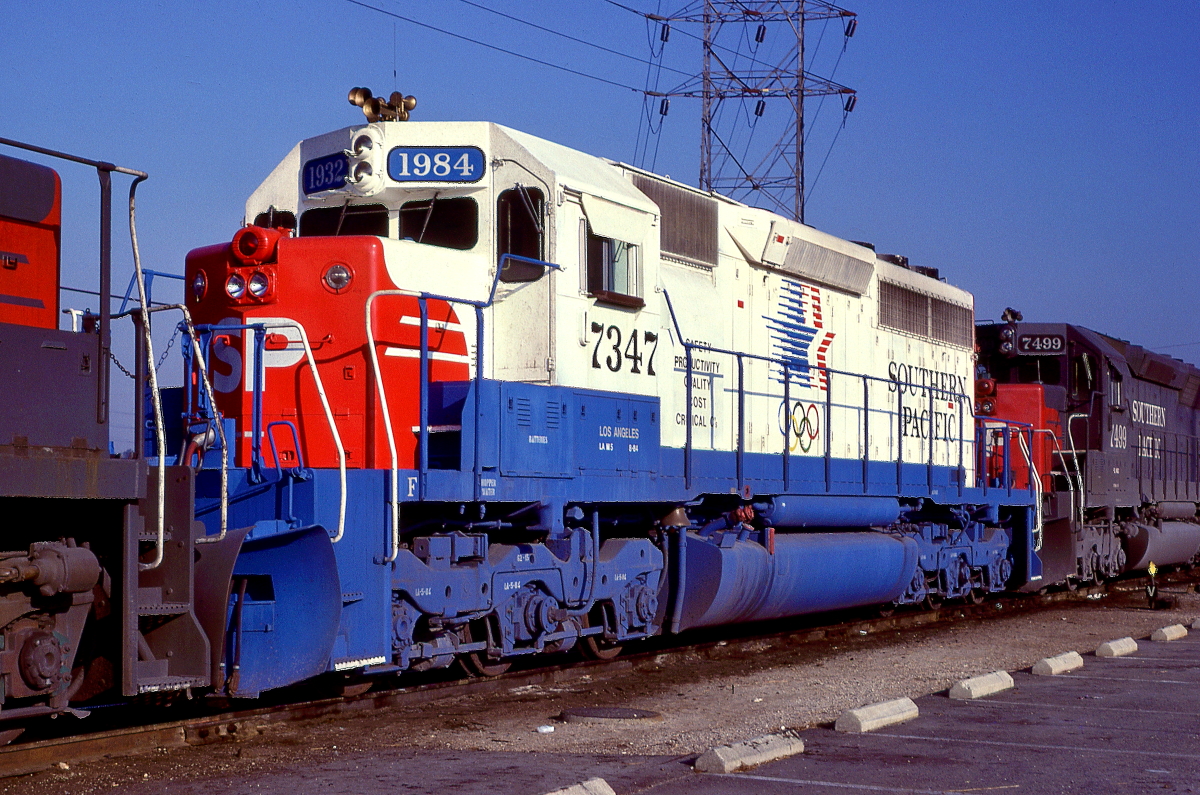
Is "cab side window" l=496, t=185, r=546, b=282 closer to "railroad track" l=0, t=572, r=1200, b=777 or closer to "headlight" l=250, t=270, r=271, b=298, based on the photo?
"headlight" l=250, t=270, r=271, b=298

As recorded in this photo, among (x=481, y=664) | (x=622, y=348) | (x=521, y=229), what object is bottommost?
(x=481, y=664)

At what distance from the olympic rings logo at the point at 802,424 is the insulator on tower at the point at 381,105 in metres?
4.84

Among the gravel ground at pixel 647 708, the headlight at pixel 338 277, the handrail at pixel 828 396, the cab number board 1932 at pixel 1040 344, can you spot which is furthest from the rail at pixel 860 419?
the headlight at pixel 338 277

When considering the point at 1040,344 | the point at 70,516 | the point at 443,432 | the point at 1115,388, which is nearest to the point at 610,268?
the point at 443,432

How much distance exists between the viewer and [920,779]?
19.5 feet

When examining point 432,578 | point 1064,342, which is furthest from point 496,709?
point 1064,342

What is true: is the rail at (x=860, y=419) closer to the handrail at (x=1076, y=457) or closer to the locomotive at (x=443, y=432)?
the locomotive at (x=443, y=432)

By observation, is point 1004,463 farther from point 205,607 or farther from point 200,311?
point 205,607

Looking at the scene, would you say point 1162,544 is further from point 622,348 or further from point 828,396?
point 622,348

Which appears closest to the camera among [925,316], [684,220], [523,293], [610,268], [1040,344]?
[523,293]

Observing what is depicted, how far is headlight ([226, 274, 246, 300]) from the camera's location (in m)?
8.03

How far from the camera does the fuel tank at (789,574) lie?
10.6 meters

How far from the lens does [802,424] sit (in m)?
12.4

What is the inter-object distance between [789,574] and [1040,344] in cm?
908
